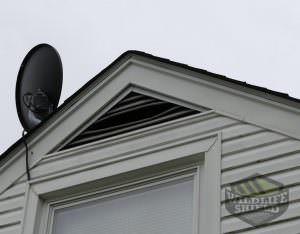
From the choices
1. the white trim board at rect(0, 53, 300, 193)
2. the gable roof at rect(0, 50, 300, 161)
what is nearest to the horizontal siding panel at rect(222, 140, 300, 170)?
the white trim board at rect(0, 53, 300, 193)

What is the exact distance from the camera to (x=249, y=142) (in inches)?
335

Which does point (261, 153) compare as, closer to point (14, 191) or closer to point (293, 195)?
point (293, 195)

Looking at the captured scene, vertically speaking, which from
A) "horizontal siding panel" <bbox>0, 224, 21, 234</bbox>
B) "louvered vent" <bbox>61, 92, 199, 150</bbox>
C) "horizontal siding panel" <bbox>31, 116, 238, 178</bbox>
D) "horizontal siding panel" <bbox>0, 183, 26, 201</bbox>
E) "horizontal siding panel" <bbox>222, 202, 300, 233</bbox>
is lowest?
"horizontal siding panel" <bbox>222, 202, 300, 233</bbox>

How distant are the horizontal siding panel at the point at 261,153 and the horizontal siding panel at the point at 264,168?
0.05 meters

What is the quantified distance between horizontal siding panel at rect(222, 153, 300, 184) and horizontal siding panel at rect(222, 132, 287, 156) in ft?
0.69

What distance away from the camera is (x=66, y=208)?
9148 millimetres

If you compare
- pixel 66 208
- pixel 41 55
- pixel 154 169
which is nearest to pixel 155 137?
pixel 154 169

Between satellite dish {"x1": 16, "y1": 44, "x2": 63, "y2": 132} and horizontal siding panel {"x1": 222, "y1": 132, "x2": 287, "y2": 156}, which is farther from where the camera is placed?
satellite dish {"x1": 16, "y1": 44, "x2": 63, "y2": 132}

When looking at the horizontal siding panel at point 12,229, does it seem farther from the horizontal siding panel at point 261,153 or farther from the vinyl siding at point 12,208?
the horizontal siding panel at point 261,153

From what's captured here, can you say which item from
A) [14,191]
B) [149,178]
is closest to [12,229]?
[14,191]

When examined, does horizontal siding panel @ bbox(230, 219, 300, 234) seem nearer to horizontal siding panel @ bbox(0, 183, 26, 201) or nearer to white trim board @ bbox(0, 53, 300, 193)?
white trim board @ bbox(0, 53, 300, 193)

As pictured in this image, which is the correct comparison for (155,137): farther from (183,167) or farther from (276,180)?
(276,180)

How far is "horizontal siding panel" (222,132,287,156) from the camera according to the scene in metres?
8.45

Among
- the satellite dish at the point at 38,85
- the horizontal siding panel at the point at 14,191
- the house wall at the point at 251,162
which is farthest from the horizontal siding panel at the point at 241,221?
the satellite dish at the point at 38,85
